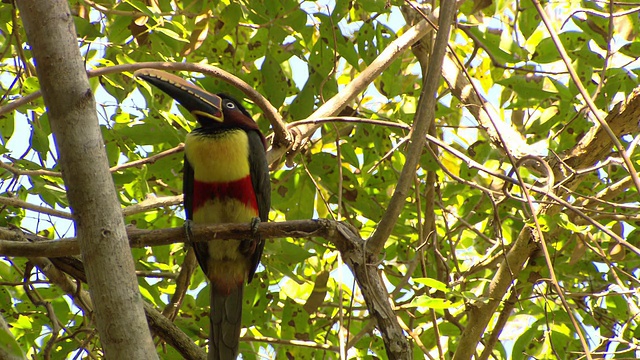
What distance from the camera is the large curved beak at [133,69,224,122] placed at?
3723 millimetres

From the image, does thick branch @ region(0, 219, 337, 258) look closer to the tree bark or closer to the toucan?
the tree bark

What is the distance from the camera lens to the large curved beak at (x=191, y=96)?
3723mm

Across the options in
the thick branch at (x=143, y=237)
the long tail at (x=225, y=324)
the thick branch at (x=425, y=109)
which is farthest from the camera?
the long tail at (x=225, y=324)

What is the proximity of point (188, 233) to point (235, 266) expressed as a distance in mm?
1233

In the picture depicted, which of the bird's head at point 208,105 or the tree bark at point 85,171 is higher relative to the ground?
the bird's head at point 208,105

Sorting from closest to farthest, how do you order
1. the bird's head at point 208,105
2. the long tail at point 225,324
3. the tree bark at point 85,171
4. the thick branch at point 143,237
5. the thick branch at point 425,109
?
the tree bark at point 85,171, the thick branch at point 425,109, the thick branch at point 143,237, the long tail at point 225,324, the bird's head at point 208,105

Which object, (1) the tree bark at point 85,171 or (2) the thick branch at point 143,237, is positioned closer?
(1) the tree bark at point 85,171

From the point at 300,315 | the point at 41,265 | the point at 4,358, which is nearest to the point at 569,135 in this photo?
the point at 300,315

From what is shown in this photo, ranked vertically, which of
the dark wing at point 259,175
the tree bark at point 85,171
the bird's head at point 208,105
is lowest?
the tree bark at point 85,171

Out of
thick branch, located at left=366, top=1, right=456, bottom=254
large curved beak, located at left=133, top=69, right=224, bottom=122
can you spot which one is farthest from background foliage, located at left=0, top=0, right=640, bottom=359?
thick branch, located at left=366, top=1, right=456, bottom=254

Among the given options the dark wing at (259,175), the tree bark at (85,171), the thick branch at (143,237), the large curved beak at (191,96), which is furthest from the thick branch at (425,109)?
the large curved beak at (191,96)

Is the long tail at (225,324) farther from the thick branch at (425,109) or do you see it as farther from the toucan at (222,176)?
the thick branch at (425,109)

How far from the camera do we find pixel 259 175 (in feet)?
12.6

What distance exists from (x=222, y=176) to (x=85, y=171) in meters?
1.87
